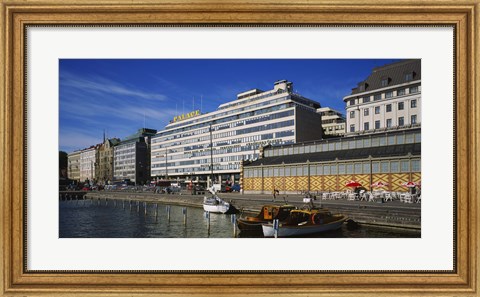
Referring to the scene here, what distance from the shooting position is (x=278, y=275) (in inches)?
308

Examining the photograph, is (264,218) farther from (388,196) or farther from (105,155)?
(105,155)

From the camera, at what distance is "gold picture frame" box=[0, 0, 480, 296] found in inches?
306

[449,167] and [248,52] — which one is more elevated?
[248,52]

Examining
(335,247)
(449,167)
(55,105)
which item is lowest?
(335,247)

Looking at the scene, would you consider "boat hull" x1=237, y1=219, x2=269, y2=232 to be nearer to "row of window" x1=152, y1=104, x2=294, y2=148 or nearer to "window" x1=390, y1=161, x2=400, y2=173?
"window" x1=390, y1=161, x2=400, y2=173

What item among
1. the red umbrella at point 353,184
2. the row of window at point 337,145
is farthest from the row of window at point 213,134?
the red umbrella at point 353,184

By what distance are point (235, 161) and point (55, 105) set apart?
77.9 metres

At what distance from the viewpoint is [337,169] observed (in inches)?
1426

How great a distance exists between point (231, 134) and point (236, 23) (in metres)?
79.8

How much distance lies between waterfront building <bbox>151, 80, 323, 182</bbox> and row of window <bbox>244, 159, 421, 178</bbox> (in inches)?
668

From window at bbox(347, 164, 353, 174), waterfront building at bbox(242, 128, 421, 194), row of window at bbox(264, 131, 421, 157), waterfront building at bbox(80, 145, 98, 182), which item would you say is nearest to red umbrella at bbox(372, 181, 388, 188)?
waterfront building at bbox(242, 128, 421, 194)

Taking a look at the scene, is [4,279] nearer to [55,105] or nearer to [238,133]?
[55,105]

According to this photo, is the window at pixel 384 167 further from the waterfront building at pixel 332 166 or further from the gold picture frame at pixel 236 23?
the gold picture frame at pixel 236 23

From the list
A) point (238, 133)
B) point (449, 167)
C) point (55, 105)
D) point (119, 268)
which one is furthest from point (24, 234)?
point (238, 133)
